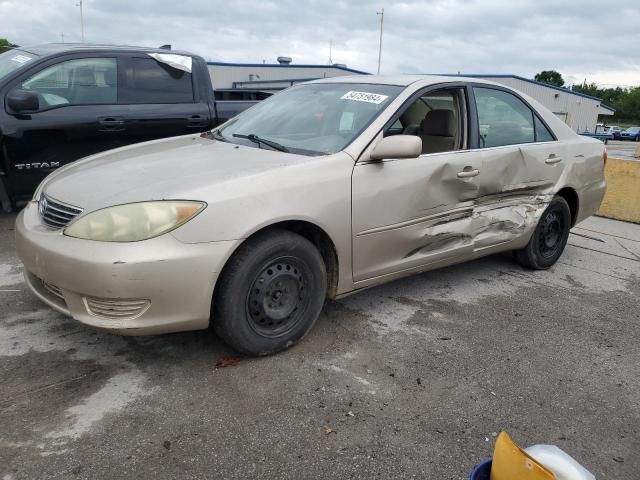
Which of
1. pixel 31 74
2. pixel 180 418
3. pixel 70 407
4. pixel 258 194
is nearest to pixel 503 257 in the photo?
pixel 258 194

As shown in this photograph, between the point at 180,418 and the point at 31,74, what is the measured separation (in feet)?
13.4

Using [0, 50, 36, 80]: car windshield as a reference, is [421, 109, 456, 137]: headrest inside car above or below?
below

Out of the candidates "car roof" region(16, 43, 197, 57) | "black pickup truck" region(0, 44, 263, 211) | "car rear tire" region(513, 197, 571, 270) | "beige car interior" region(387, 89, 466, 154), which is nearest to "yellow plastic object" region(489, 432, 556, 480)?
"beige car interior" region(387, 89, 466, 154)

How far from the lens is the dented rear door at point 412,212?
10.5ft

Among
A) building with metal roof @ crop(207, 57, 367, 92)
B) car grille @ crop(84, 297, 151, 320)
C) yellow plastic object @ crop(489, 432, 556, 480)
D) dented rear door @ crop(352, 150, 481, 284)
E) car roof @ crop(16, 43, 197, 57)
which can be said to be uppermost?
building with metal roof @ crop(207, 57, 367, 92)

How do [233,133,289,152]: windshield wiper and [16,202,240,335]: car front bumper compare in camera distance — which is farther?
[233,133,289,152]: windshield wiper

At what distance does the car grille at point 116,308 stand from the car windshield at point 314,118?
4.25ft

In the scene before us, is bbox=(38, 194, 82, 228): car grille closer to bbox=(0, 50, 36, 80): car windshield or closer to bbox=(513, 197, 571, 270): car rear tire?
bbox=(0, 50, 36, 80): car windshield

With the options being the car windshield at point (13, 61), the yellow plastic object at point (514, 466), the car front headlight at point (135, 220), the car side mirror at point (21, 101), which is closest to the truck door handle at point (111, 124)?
the car side mirror at point (21, 101)

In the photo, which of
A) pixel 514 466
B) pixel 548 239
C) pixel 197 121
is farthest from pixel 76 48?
pixel 514 466

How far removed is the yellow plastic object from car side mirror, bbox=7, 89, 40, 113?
4815 millimetres

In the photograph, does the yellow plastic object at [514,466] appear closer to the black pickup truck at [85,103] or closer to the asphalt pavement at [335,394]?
the asphalt pavement at [335,394]

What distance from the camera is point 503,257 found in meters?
5.13

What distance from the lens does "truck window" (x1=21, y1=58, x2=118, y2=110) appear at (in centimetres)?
513
